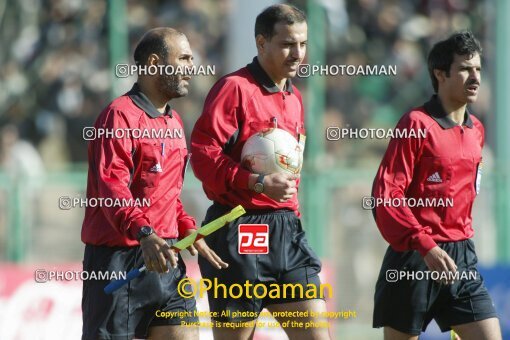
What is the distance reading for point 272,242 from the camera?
7051mm

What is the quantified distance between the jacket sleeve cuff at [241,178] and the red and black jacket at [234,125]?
0.03 m

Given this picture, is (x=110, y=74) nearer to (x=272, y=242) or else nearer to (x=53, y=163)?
(x=53, y=163)

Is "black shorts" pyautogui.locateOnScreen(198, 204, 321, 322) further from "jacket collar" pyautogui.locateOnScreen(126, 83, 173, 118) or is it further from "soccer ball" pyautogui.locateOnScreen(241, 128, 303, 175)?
"jacket collar" pyautogui.locateOnScreen(126, 83, 173, 118)

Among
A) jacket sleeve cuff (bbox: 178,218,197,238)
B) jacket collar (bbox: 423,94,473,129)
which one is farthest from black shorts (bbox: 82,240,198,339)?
jacket collar (bbox: 423,94,473,129)

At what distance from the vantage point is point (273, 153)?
267 inches

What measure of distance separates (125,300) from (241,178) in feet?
3.03

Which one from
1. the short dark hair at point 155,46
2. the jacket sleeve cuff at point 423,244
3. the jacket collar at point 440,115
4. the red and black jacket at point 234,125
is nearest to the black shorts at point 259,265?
the red and black jacket at point 234,125

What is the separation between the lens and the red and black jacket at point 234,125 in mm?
6906

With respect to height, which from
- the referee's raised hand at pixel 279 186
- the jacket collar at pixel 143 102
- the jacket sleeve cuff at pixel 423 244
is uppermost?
the jacket collar at pixel 143 102

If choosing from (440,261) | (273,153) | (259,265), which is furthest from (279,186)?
(440,261)

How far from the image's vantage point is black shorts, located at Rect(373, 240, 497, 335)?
7.23m

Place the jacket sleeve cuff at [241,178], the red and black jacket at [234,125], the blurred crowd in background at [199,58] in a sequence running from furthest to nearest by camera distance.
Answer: the blurred crowd in background at [199,58], the red and black jacket at [234,125], the jacket sleeve cuff at [241,178]

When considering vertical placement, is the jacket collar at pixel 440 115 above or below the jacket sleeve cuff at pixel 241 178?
above

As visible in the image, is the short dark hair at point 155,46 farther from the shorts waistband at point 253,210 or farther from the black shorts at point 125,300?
the black shorts at point 125,300
